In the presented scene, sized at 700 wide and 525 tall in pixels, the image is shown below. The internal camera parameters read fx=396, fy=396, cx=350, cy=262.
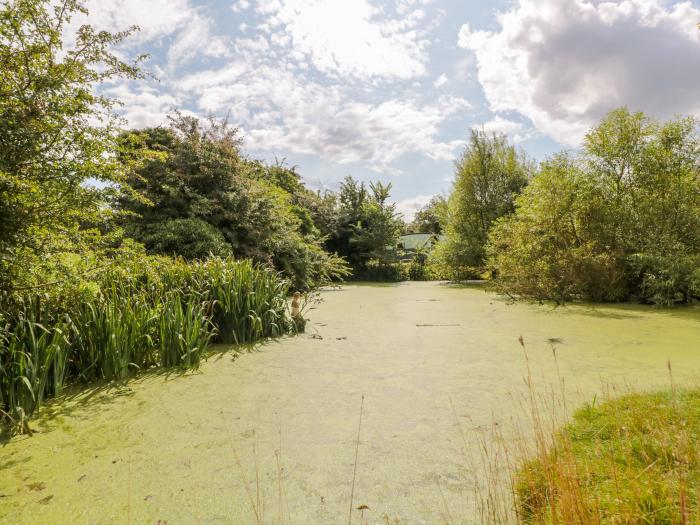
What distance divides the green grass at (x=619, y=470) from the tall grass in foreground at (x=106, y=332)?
2.95 meters

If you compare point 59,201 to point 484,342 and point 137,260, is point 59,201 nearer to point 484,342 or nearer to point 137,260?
point 137,260

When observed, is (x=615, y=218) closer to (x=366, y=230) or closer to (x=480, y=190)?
(x=480, y=190)

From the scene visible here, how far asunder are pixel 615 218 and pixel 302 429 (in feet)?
29.3

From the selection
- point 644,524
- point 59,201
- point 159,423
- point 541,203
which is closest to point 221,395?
point 159,423

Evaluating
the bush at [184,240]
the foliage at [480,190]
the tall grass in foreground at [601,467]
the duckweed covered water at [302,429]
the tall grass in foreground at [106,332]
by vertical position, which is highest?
the foliage at [480,190]

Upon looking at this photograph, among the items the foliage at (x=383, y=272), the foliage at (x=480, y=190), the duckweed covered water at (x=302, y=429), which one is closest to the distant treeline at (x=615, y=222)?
the duckweed covered water at (x=302, y=429)

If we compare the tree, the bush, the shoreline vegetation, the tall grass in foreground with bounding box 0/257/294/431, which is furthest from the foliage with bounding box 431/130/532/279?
the tree

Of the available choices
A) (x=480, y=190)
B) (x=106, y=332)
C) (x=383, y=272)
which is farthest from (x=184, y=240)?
(x=480, y=190)

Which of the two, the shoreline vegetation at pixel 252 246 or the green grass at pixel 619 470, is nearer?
the green grass at pixel 619 470

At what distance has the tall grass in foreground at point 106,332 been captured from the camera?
2.71 metres

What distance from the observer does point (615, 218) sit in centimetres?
867

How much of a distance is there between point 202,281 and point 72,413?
2.26 meters

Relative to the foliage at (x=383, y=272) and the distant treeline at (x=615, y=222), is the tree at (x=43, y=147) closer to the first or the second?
the distant treeline at (x=615, y=222)

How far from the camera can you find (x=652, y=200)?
8.39m
